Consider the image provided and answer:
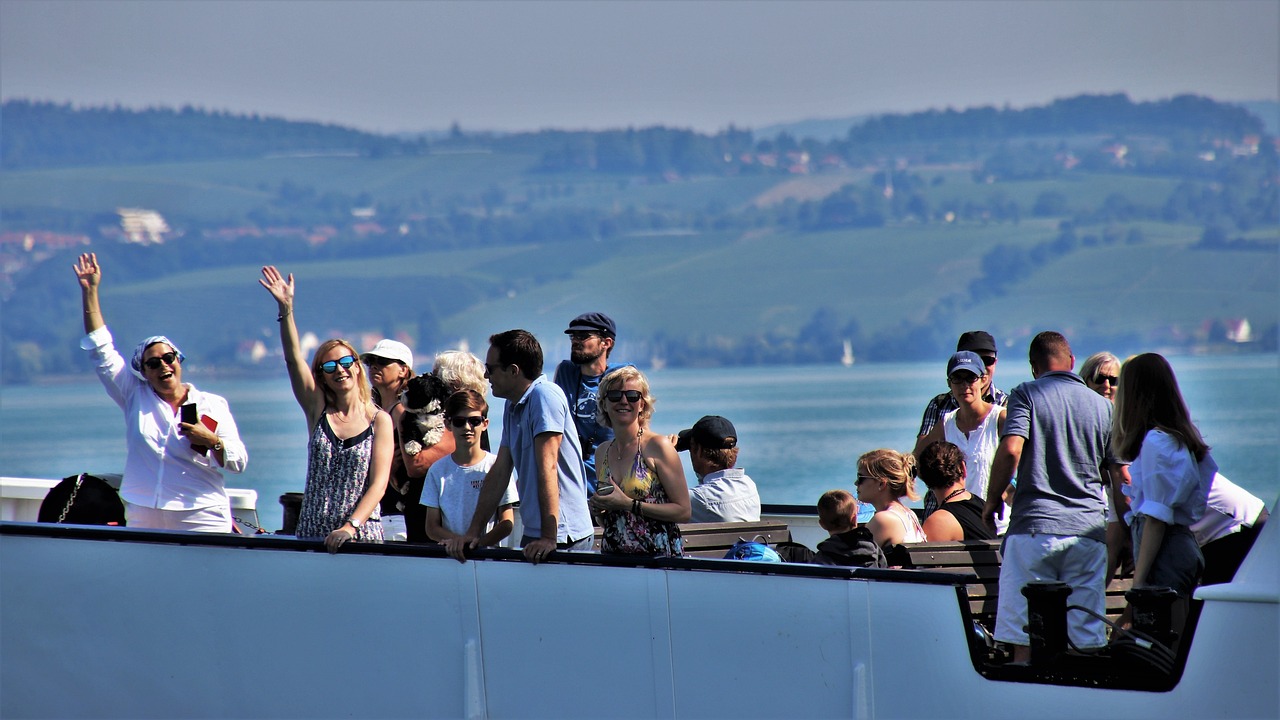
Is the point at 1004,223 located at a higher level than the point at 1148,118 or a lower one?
lower

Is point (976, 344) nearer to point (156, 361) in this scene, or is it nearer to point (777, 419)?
point (156, 361)

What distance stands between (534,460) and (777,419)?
89.6m

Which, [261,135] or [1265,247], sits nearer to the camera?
[1265,247]

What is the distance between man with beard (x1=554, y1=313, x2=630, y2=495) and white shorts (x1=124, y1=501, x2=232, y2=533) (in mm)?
1773

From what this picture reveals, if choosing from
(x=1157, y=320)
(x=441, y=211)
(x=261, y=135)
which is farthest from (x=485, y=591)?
(x=261, y=135)

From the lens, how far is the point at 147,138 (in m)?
177

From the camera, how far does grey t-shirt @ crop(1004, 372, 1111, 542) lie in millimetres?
5449

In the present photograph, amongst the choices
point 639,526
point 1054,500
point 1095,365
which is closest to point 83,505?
point 639,526

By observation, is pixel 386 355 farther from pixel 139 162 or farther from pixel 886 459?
pixel 139 162

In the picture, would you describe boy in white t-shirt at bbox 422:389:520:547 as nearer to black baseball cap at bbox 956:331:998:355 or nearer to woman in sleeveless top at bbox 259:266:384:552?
woman in sleeveless top at bbox 259:266:384:552

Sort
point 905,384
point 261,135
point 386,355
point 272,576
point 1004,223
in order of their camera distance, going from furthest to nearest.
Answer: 1. point 261,135
2. point 1004,223
3. point 905,384
4. point 386,355
5. point 272,576

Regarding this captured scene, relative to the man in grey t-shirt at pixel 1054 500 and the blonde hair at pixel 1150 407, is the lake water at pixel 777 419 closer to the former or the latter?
the man in grey t-shirt at pixel 1054 500

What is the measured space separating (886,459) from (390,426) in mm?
2103

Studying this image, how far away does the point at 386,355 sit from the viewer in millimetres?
6766
